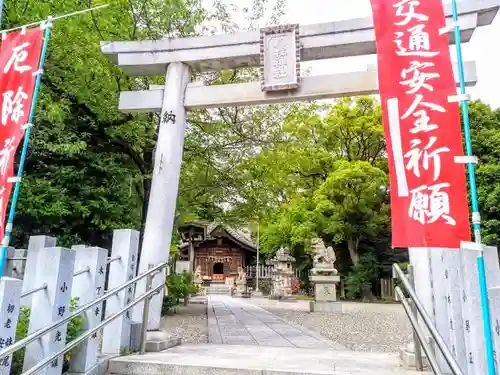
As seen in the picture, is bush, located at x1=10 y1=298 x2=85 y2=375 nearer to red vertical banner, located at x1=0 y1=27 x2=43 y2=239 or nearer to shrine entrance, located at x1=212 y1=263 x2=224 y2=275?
red vertical banner, located at x1=0 y1=27 x2=43 y2=239

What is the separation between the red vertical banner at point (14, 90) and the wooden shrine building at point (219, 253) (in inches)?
1094

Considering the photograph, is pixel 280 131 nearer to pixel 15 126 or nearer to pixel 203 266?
pixel 15 126

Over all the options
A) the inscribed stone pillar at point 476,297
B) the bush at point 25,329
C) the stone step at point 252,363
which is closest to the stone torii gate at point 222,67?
the stone step at point 252,363

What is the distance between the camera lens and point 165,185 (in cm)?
571

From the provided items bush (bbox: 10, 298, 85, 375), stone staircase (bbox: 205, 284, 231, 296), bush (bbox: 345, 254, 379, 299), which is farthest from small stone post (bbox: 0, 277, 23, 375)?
stone staircase (bbox: 205, 284, 231, 296)

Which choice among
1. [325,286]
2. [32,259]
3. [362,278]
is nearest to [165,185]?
[32,259]

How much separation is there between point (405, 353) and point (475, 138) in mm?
19941

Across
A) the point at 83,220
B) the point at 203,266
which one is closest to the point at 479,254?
the point at 83,220

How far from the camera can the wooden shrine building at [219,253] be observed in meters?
32.6

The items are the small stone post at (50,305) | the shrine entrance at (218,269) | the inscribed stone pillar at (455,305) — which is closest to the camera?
the small stone post at (50,305)

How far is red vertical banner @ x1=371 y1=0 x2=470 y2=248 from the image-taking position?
128 inches

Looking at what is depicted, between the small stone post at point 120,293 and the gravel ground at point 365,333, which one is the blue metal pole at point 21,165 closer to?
the small stone post at point 120,293

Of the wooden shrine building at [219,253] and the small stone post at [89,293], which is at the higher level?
the wooden shrine building at [219,253]

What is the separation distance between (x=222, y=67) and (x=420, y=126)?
355 centimetres
